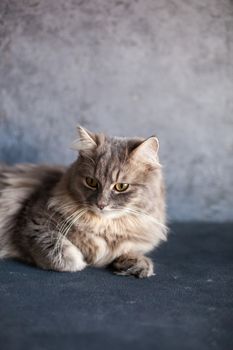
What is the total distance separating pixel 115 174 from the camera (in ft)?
6.38

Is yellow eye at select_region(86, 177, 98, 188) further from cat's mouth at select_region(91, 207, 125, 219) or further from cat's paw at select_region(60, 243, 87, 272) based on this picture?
cat's paw at select_region(60, 243, 87, 272)

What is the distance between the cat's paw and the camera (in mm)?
1971

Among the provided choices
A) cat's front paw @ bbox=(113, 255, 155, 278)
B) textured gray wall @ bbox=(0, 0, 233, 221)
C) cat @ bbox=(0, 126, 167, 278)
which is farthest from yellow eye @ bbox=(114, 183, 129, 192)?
textured gray wall @ bbox=(0, 0, 233, 221)

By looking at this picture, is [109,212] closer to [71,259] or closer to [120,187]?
[120,187]

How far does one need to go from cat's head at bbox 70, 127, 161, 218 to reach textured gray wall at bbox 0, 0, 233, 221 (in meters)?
0.69

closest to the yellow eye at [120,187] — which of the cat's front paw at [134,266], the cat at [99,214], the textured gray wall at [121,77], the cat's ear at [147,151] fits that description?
the cat at [99,214]

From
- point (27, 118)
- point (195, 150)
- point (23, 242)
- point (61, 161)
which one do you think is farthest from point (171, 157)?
point (23, 242)

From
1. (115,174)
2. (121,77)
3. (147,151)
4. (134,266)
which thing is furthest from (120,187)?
(121,77)

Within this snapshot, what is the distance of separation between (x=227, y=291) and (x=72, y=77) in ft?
4.76

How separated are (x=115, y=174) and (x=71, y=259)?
398 millimetres

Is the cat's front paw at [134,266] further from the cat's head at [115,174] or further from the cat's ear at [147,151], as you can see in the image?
the cat's ear at [147,151]

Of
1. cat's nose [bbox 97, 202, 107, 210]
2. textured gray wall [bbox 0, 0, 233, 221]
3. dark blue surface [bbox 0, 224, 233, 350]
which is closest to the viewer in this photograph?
dark blue surface [bbox 0, 224, 233, 350]

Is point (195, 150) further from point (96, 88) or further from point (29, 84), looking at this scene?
point (29, 84)

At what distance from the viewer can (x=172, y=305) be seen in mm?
1694
